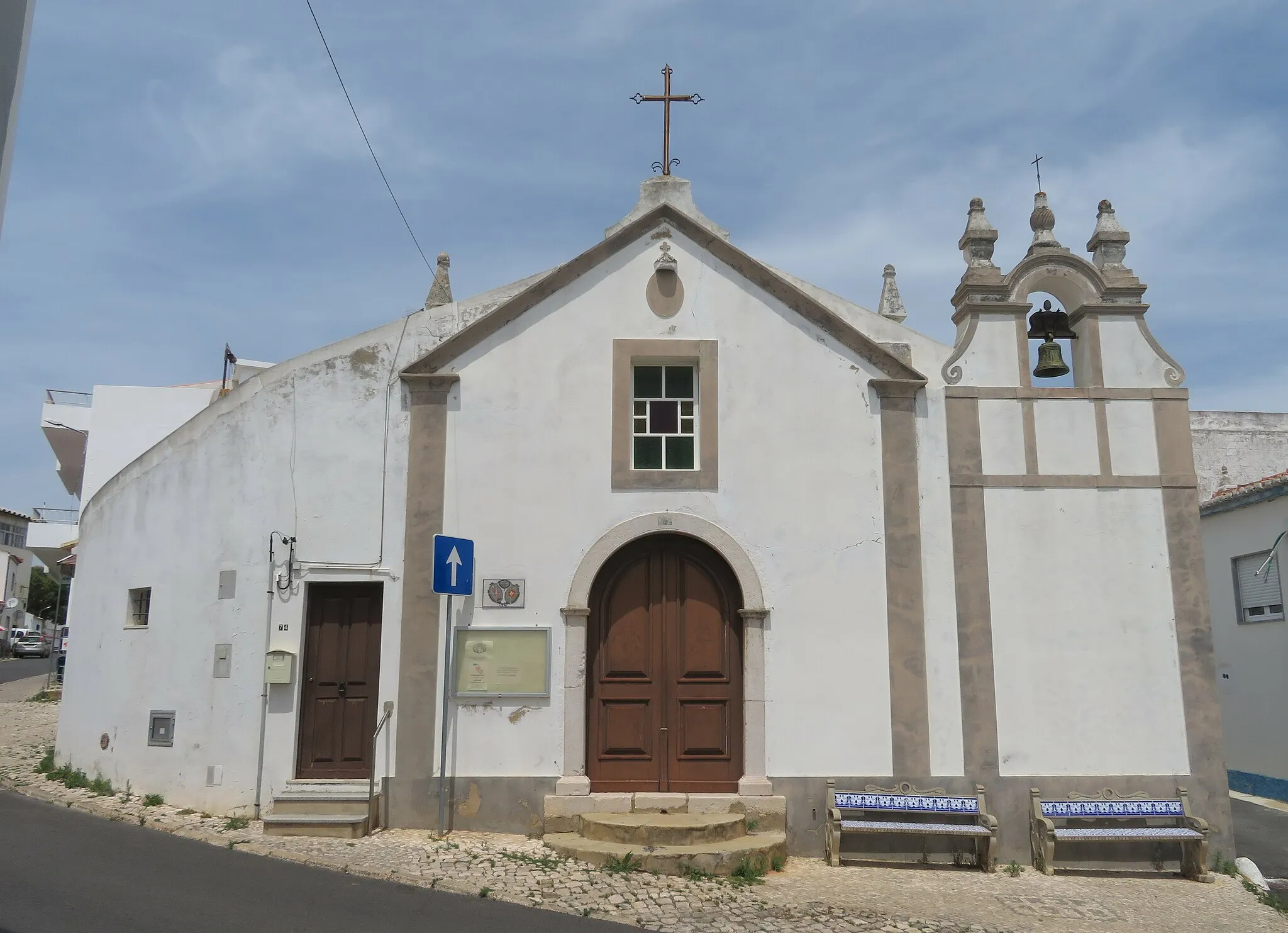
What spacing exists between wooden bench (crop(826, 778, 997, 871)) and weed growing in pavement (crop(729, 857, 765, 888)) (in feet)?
2.93

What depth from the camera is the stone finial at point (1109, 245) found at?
10656 mm

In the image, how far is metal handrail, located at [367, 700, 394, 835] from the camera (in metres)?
9.08

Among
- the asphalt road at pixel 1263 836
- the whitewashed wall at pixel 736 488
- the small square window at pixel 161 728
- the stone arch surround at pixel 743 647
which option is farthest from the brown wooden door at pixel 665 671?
the asphalt road at pixel 1263 836

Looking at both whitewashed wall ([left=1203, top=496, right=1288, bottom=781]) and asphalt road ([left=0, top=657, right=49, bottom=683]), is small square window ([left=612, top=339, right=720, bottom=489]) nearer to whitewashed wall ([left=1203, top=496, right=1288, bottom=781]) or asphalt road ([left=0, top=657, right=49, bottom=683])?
whitewashed wall ([left=1203, top=496, right=1288, bottom=781])

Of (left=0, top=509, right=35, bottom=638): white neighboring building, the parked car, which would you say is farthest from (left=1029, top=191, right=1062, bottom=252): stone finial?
(left=0, top=509, right=35, bottom=638): white neighboring building

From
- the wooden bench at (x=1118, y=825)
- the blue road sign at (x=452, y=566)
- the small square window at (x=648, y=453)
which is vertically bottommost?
the wooden bench at (x=1118, y=825)

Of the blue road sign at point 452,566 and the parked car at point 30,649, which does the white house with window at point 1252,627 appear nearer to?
the blue road sign at point 452,566

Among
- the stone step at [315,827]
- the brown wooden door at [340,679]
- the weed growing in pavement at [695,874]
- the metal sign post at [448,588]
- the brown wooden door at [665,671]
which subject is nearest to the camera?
the weed growing in pavement at [695,874]

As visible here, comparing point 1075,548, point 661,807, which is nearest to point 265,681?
point 661,807

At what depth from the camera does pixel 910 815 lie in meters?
9.36

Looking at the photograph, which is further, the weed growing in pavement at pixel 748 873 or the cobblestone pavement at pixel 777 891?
the weed growing in pavement at pixel 748 873

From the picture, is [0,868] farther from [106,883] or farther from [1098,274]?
[1098,274]

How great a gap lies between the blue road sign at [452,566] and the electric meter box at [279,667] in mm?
1733

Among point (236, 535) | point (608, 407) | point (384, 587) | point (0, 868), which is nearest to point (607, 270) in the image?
point (608, 407)
